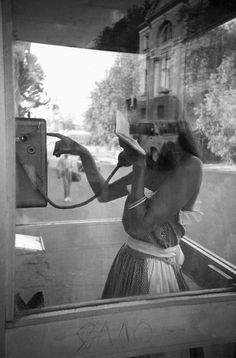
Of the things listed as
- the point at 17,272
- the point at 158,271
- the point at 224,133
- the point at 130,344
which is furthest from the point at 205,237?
the point at 17,272

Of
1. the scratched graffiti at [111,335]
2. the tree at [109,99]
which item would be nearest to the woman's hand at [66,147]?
the tree at [109,99]

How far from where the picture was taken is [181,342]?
121 centimetres

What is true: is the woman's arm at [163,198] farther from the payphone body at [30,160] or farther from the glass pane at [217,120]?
the payphone body at [30,160]

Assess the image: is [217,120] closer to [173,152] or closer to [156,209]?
[173,152]

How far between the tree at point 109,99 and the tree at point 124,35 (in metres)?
0.13

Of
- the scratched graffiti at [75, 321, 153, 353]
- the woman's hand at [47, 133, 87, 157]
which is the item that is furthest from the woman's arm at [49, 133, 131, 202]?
the scratched graffiti at [75, 321, 153, 353]

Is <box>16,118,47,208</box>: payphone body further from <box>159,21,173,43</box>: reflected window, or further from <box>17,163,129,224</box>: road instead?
<box>159,21,173,43</box>: reflected window

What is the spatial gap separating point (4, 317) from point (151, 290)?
0.61 metres

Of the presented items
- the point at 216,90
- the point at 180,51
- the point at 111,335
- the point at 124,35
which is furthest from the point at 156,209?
the point at 124,35

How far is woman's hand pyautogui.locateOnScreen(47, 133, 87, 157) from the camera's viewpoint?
1.41m

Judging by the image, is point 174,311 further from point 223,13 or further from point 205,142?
point 223,13

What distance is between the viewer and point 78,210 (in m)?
2.06

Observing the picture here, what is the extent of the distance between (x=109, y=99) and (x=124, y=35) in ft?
1.42

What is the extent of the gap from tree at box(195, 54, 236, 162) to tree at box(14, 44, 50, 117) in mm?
763
